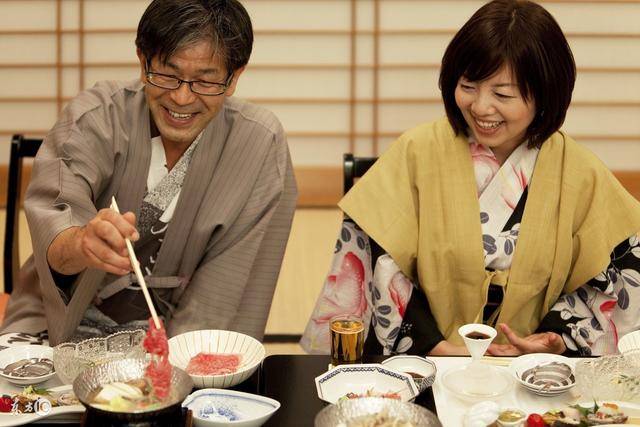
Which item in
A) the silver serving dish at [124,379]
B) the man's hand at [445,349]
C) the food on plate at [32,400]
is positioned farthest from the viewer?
the man's hand at [445,349]

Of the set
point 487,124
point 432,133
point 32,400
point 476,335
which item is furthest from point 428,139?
point 32,400

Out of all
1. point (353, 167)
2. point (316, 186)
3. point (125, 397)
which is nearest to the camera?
point (125, 397)

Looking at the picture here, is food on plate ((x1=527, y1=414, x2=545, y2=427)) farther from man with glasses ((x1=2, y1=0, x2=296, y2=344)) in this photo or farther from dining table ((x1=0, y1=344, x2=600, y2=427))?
man with glasses ((x1=2, y1=0, x2=296, y2=344))

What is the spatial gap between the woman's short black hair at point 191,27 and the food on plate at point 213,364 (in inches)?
32.6

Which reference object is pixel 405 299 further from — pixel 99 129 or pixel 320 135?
pixel 320 135

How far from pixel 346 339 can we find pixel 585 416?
55cm

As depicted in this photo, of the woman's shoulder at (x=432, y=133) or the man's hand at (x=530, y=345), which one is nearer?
the man's hand at (x=530, y=345)

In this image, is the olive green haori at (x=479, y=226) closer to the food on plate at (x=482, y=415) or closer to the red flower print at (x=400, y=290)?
the red flower print at (x=400, y=290)

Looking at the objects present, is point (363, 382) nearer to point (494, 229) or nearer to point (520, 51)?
point (494, 229)

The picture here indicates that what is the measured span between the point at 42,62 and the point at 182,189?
4099 mm

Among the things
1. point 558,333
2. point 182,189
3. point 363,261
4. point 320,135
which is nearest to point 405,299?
Result: point 363,261

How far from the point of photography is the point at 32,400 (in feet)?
6.17

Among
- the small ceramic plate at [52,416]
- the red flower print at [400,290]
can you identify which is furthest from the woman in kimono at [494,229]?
the small ceramic plate at [52,416]

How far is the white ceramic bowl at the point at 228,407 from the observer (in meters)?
1.80
